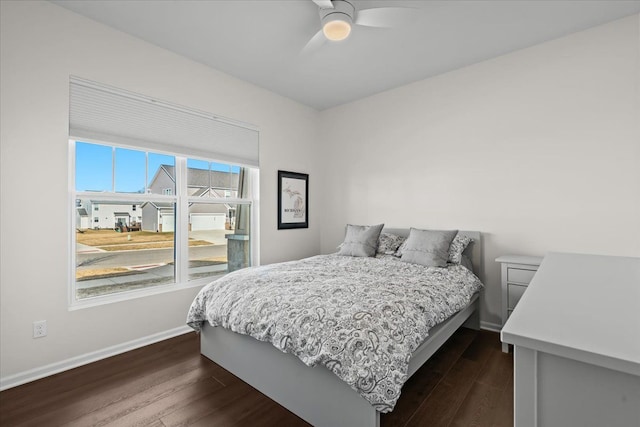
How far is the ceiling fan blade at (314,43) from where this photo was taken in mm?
2489

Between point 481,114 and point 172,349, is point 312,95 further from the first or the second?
point 172,349

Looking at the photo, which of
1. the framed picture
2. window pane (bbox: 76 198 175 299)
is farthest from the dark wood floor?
the framed picture

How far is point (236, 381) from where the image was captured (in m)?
2.13

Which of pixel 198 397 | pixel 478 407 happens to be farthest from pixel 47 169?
pixel 478 407

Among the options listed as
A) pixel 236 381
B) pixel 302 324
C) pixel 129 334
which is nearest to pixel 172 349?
pixel 129 334

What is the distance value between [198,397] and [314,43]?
288 centimetres

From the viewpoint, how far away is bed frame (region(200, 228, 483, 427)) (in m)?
1.54

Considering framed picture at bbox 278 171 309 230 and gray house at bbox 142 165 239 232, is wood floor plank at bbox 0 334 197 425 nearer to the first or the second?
gray house at bbox 142 165 239 232

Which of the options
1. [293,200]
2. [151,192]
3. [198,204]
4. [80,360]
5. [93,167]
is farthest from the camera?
[293,200]

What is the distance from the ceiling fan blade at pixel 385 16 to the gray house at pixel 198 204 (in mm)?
2168

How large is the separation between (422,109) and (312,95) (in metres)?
1.44

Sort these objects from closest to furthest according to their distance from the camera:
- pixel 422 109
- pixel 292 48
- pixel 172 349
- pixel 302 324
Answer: pixel 302 324 → pixel 172 349 → pixel 292 48 → pixel 422 109

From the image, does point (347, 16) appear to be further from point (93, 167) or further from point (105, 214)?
point (105, 214)

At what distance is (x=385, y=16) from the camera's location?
2.16 meters
